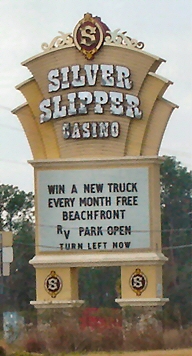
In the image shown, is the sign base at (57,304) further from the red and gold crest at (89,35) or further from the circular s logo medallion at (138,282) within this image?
the red and gold crest at (89,35)

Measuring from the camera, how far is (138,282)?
1572 inches

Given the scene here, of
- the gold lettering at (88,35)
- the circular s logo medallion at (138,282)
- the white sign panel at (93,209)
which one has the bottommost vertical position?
the circular s logo medallion at (138,282)

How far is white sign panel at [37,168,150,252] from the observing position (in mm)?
39969

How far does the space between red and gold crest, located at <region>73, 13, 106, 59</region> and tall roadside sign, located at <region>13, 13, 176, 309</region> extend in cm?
3

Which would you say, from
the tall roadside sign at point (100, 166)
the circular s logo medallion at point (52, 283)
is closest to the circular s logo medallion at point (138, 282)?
the tall roadside sign at point (100, 166)

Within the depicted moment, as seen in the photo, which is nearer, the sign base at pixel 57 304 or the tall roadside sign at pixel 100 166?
the tall roadside sign at pixel 100 166

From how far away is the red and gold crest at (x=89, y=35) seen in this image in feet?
132

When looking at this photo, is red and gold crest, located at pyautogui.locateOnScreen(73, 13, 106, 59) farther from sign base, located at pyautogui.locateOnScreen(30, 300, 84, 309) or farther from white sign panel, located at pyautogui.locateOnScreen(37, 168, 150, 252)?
sign base, located at pyautogui.locateOnScreen(30, 300, 84, 309)

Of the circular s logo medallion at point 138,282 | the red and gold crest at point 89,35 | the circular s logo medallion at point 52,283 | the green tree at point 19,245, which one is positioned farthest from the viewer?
the green tree at point 19,245

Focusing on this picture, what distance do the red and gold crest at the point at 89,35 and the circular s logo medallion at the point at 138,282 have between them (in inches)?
303

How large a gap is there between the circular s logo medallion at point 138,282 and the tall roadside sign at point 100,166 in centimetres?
3

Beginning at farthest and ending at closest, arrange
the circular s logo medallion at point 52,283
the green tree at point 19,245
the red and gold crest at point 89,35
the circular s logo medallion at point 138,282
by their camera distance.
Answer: the green tree at point 19,245 < the circular s logo medallion at point 52,283 < the red and gold crest at point 89,35 < the circular s logo medallion at point 138,282

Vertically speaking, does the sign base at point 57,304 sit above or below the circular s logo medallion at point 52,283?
below

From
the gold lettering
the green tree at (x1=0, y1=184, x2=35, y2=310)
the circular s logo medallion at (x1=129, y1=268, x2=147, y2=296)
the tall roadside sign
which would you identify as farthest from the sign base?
the green tree at (x1=0, y1=184, x2=35, y2=310)
